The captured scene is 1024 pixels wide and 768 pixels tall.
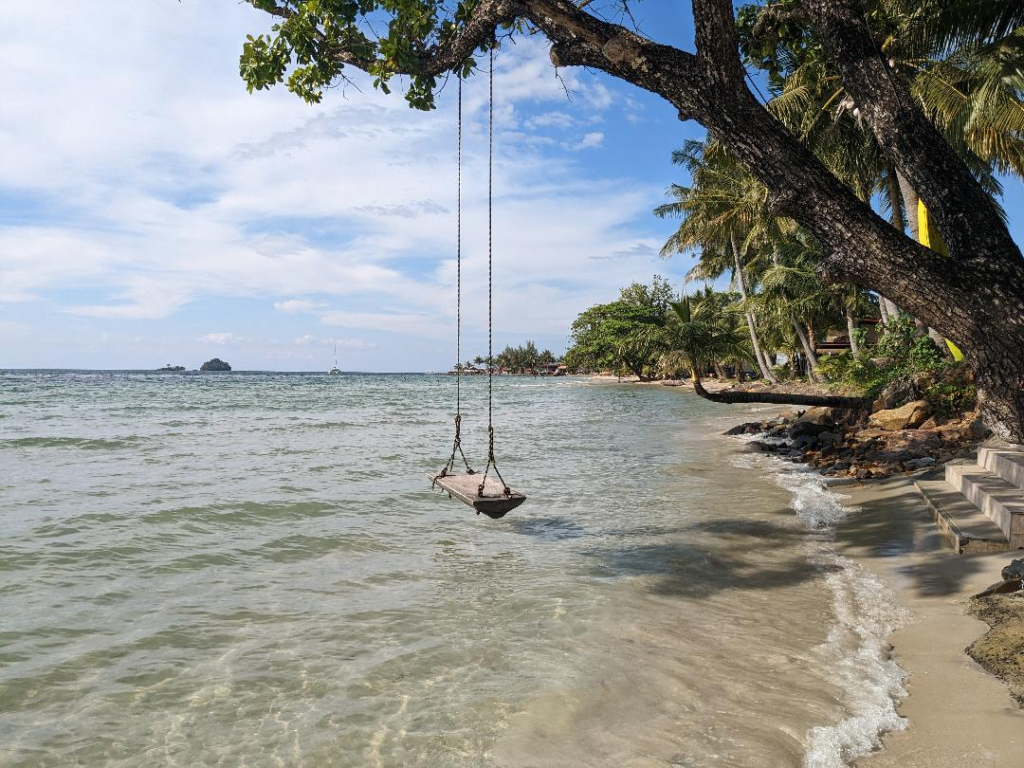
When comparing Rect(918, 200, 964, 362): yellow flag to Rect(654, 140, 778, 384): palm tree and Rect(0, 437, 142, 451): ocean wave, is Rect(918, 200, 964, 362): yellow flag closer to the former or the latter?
Rect(654, 140, 778, 384): palm tree

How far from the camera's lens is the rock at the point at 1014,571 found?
474cm

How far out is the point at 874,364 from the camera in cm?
2062

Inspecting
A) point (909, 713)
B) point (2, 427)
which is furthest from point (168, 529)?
point (2, 427)

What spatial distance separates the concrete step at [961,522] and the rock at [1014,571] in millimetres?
934

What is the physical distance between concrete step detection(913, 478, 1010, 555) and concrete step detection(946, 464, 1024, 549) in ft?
0.21

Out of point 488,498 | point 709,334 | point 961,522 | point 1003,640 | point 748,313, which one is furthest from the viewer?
point 709,334

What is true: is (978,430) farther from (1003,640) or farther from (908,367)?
(1003,640)

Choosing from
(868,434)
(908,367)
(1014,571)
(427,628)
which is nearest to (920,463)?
(868,434)

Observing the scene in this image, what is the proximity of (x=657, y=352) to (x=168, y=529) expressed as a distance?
6182 centimetres

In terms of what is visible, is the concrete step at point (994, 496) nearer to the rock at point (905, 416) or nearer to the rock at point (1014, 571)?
the rock at point (1014, 571)

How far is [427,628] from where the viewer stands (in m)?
4.80

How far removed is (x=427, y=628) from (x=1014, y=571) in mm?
4404

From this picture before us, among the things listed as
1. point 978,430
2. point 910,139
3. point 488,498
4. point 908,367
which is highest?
point 910,139

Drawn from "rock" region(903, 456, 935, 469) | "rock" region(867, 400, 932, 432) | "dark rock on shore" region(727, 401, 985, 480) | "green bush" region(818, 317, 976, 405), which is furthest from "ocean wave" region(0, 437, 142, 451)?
"green bush" region(818, 317, 976, 405)
